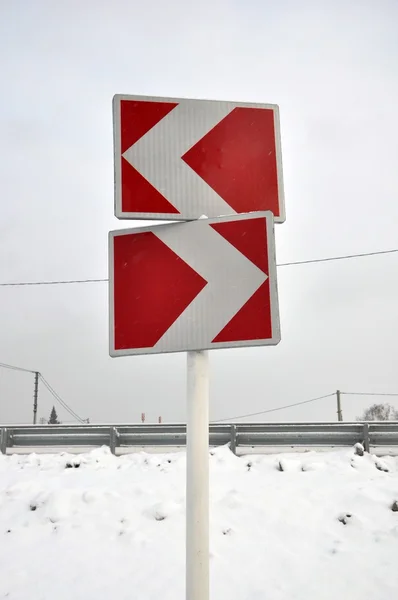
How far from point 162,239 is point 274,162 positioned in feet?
2.28

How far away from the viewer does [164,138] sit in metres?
2.48

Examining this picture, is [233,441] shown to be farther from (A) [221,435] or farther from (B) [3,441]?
(B) [3,441]

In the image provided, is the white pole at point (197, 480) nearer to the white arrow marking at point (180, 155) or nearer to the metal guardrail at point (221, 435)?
the white arrow marking at point (180, 155)

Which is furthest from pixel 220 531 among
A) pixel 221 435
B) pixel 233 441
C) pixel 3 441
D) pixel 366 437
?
pixel 3 441

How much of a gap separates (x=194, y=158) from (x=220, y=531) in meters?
4.70

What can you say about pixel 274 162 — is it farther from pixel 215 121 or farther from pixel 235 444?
pixel 235 444

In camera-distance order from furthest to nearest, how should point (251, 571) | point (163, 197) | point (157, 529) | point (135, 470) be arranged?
point (135, 470)
point (157, 529)
point (251, 571)
point (163, 197)

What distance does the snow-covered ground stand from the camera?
188 inches

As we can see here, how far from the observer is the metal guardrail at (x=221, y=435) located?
9500 millimetres

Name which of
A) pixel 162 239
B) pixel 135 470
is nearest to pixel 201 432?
pixel 162 239

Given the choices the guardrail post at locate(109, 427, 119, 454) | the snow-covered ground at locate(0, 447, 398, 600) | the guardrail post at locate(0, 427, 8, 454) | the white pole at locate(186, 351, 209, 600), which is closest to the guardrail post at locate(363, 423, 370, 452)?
the snow-covered ground at locate(0, 447, 398, 600)

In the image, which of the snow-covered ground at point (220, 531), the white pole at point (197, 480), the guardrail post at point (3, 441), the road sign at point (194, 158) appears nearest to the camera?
the white pole at point (197, 480)

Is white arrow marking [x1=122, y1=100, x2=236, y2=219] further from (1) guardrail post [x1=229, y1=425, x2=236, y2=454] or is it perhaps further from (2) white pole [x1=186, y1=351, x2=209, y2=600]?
(1) guardrail post [x1=229, y1=425, x2=236, y2=454]

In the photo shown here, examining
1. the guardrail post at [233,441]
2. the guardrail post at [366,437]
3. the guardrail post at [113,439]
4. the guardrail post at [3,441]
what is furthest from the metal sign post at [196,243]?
the guardrail post at [3,441]
